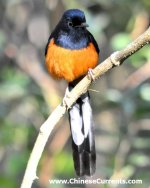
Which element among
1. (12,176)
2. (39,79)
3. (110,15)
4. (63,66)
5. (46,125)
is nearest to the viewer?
(46,125)

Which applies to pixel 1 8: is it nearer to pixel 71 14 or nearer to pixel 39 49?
pixel 39 49

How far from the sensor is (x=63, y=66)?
4.59 m

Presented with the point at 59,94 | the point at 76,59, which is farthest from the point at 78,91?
the point at 59,94

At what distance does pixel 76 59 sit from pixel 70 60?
5cm

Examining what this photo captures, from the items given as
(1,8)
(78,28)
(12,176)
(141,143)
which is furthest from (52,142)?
A: (1,8)

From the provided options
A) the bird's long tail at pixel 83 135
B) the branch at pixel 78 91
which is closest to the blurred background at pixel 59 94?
the bird's long tail at pixel 83 135

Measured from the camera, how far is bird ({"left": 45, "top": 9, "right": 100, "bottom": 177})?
4.54 meters

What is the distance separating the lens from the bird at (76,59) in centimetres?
454

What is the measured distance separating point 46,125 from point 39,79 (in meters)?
2.96

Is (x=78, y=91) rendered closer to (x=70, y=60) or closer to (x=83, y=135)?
(x=70, y=60)

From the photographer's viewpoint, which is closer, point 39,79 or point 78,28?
point 78,28

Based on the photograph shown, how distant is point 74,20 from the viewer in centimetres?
466

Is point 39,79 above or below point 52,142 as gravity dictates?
above

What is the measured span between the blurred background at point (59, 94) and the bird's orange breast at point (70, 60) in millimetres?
587
